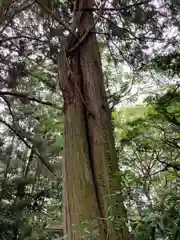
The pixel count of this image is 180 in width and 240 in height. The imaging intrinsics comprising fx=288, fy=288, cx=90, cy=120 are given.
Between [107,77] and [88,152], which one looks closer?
[88,152]

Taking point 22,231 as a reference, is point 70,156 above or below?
above

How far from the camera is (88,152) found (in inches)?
81.5

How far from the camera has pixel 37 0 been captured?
2.44 meters

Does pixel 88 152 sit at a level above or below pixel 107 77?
below

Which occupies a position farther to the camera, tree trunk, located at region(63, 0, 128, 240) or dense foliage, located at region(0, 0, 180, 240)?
dense foliage, located at region(0, 0, 180, 240)

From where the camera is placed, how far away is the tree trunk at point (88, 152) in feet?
5.82

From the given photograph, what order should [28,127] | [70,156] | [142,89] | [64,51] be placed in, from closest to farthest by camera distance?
[70,156] → [64,51] → [142,89] → [28,127]

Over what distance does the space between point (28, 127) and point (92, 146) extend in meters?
2.16

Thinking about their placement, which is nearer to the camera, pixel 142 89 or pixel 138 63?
pixel 138 63

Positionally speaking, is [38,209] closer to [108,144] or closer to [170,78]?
[108,144]

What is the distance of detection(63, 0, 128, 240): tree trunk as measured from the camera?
1773mm

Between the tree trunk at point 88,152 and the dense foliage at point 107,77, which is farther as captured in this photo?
the dense foliage at point 107,77

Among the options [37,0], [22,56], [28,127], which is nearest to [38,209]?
[28,127]

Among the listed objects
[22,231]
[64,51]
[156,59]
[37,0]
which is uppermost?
[37,0]
